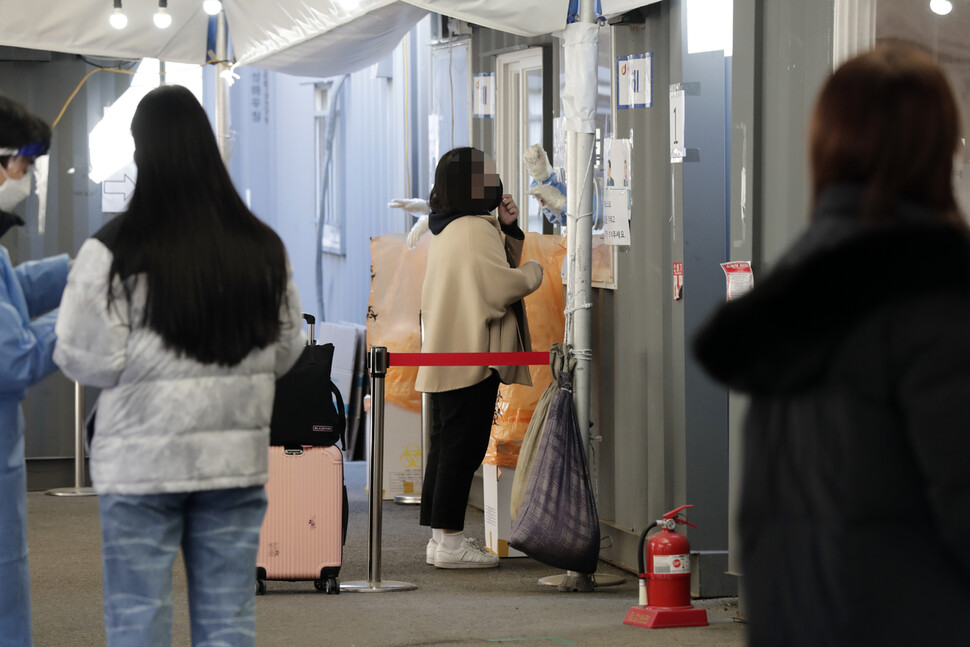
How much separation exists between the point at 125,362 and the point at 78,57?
6143mm

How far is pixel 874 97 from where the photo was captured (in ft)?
5.68

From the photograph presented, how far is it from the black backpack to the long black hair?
85.4 inches

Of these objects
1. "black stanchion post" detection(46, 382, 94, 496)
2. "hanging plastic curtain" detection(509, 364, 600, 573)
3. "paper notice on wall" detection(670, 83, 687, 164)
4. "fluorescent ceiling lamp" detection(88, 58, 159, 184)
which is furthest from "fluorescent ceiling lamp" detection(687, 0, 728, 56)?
"black stanchion post" detection(46, 382, 94, 496)

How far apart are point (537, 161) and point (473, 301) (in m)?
0.68

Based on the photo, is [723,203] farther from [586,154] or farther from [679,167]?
[586,154]

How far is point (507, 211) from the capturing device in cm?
596

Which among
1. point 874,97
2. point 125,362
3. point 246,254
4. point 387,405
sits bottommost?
point 387,405

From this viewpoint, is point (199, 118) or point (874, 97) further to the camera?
point (199, 118)

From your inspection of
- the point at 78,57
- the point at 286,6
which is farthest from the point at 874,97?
the point at 78,57

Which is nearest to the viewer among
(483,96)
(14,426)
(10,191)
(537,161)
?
(14,426)

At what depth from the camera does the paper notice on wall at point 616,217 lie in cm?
566

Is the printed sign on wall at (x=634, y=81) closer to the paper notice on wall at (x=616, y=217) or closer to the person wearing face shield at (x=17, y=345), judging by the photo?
the paper notice on wall at (x=616, y=217)

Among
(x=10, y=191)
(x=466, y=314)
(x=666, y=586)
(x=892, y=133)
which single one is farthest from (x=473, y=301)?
(x=892, y=133)

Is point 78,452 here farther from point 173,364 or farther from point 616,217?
point 173,364
